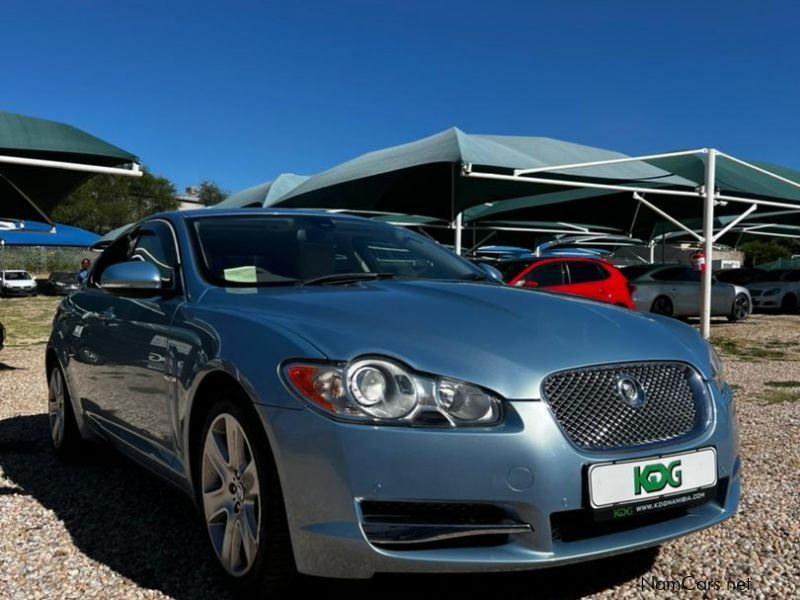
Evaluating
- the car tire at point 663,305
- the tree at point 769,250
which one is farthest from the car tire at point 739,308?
the tree at point 769,250

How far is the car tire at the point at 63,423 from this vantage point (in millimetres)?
4586

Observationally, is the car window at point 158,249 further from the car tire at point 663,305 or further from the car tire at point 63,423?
the car tire at point 663,305

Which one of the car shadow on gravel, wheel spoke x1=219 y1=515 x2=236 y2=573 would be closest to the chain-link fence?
the car shadow on gravel

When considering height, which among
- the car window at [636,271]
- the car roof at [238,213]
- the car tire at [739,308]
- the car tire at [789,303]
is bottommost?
the car tire at [789,303]

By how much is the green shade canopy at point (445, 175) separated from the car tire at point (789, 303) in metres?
6.34

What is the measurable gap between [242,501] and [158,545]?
2.89 feet

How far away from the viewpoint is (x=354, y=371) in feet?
7.48

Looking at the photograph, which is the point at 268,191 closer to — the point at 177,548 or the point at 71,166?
the point at 71,166

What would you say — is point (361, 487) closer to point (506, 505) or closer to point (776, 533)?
Answer: point (506, 505)

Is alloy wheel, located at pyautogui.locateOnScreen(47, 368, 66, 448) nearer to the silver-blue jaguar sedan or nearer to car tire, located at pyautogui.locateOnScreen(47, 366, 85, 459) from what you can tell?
car tire, located at pyautogui.locateOnScreen(47, 366, 85, 459)

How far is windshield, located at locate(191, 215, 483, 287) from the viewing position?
335cm

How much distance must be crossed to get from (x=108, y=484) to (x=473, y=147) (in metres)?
12.0

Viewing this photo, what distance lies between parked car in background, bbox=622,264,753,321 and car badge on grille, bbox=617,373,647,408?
14.8 meters

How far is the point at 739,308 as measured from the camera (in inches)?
702
